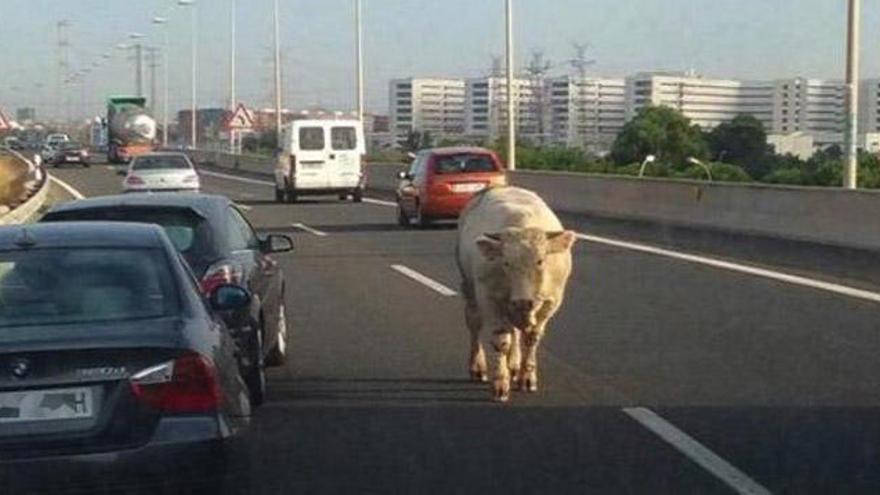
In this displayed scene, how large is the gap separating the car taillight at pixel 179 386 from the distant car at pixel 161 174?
112 feet

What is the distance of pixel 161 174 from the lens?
43.3 m

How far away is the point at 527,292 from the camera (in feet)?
39.1

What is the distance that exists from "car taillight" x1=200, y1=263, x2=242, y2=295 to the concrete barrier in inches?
550

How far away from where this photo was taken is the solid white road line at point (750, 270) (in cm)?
1988

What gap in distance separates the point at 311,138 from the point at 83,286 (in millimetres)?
42243

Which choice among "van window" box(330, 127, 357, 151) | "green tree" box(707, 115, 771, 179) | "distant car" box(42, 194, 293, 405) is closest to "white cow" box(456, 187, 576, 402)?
"distant car" box(42, 194, 293, 405)

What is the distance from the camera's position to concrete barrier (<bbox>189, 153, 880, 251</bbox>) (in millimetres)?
25125

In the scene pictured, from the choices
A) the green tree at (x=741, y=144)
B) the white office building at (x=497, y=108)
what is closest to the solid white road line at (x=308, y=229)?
the green tree at (x=741, y=144)

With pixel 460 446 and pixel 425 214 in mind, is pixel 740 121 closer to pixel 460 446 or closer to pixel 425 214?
pixel 425 214

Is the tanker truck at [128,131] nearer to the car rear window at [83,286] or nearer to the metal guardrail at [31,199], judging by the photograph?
the metal guardrail at [31,199]

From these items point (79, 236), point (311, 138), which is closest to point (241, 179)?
point (311, 138)

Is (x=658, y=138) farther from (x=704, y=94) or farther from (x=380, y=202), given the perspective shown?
(x=704, y=94)

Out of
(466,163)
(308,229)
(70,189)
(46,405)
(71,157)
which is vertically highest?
(466,163)

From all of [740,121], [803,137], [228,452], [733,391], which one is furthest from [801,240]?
[803,137]
